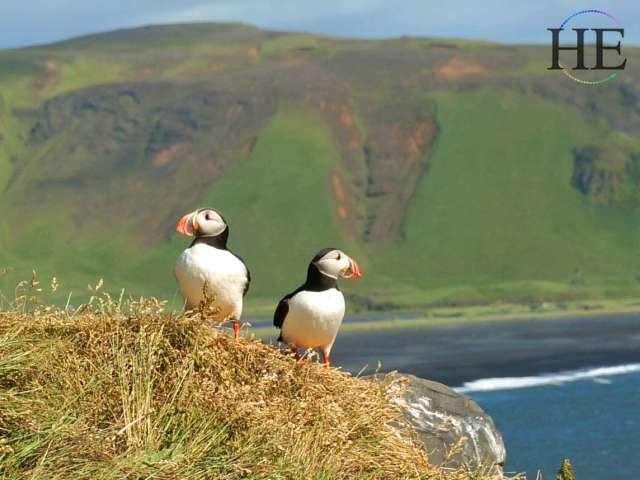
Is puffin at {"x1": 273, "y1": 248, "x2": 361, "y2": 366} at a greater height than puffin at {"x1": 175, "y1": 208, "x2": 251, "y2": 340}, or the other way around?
puffin at {"x1": 175, "y1": 208, "x2": 251, "y2": 340}

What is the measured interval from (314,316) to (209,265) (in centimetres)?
179

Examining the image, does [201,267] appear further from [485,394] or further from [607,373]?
[607,373]

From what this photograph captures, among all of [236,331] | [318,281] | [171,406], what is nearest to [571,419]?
[318,281]

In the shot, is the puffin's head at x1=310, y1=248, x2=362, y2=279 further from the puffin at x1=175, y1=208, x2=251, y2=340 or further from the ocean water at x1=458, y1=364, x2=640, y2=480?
the ocean water at x1=458, y1=364, x2=640, y2=480

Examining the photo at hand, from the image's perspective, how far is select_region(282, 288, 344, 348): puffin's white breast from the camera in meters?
17.7

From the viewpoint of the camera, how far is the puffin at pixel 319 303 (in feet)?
58.1

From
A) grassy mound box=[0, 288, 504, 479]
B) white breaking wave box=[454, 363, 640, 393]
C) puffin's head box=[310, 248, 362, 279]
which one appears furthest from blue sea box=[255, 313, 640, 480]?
grassy mound box=[0, 288, 504, 479]

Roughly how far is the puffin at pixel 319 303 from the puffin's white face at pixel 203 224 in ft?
4.83

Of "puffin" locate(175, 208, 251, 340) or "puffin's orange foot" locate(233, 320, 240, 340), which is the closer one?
"puffin's orange foot" locate(233, 320, 240, 340)

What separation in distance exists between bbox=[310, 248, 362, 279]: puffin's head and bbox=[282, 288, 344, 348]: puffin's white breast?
0.28m

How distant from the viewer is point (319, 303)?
17703mm

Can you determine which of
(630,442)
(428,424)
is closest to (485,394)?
(630,442)

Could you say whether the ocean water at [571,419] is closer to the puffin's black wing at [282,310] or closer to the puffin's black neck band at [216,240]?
the puffin's black wing at [282,310]

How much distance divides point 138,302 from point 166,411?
6.19 feet
